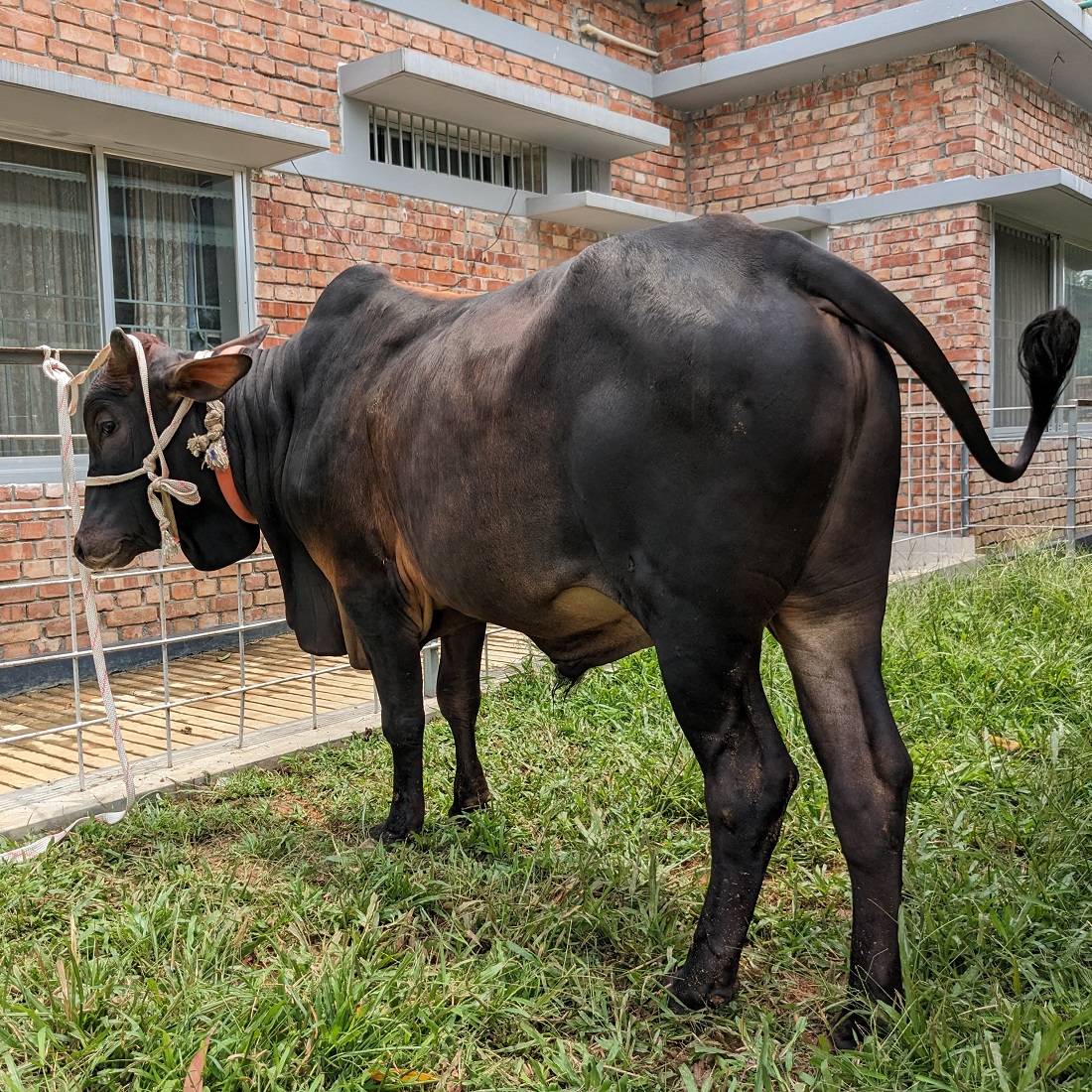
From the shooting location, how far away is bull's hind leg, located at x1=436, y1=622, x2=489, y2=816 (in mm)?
3904

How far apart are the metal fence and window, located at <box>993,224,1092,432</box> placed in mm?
2849

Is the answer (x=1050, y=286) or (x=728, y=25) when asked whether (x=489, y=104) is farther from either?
(x=1050, y=286)

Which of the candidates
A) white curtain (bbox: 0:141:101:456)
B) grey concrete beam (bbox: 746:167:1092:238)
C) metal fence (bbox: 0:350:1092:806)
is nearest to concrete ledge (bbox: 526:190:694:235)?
grey concrete beam (bbox: 746:167:1092:238)

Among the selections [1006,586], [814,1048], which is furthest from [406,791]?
[1006,586]

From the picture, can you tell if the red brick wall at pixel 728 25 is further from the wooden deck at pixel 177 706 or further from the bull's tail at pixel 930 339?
the bull's tail at pixel 930 339

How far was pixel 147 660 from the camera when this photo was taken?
22.8 feet

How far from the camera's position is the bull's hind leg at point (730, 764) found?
2.43 m

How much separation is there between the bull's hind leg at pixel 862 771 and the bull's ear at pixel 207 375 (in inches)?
79.7

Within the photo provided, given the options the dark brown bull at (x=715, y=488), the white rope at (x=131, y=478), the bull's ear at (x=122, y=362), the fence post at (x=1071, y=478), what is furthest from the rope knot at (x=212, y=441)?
the fence post at (x=1071, y=478)

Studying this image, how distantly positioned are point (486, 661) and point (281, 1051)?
3.77m

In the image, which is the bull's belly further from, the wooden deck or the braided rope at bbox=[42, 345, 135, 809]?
the wooden deck

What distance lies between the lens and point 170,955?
2.73 meters

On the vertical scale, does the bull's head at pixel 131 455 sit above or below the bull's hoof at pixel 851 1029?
above

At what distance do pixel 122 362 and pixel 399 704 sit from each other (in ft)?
5.00
